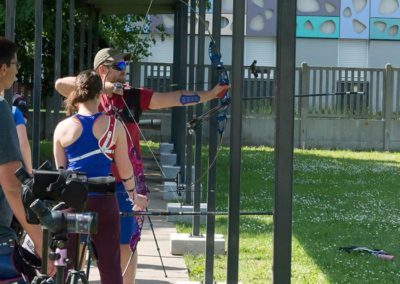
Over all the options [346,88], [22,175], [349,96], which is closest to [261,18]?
[346,88]

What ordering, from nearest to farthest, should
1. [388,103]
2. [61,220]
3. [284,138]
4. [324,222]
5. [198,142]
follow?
1. [61,220]
2. [284,138]
3. [198,142]
4. [324,222]
5. [388,103]

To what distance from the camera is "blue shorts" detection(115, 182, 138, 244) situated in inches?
236

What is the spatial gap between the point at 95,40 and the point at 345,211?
617 cm

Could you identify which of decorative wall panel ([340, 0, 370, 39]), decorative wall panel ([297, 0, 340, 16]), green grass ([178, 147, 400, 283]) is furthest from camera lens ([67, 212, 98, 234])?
decorative wall panel ([340, 0, 370, 39])

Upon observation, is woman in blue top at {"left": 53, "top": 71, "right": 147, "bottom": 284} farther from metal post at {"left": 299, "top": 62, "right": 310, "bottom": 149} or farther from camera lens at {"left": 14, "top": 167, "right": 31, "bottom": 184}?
metal post at {"left": 299, "top": 62, "right": 310, "bottom": 149}

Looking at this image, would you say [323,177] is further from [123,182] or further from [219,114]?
[123,182]

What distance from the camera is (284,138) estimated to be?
14.2 ft

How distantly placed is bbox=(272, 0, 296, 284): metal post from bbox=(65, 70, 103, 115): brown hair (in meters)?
1.38

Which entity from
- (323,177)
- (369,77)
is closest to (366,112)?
(369,77)

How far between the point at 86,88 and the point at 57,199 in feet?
6.22

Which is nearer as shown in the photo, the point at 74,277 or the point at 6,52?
the point at 74,277

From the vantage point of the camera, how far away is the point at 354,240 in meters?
9.80

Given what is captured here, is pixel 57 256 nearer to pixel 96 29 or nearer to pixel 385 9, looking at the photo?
pixel 96 29

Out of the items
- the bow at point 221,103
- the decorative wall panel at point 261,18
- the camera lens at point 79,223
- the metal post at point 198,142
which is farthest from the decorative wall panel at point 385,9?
the camera lens at point 79,223
